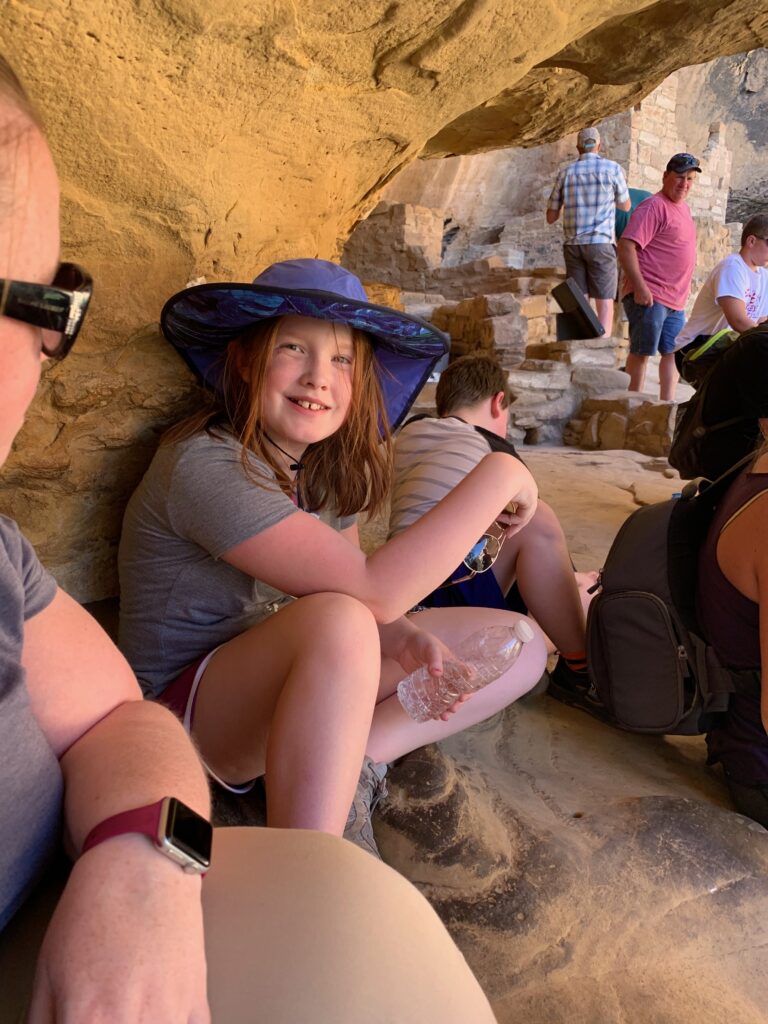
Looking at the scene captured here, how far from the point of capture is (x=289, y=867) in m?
0.72

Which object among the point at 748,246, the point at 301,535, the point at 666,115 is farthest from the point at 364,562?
the point at 666,115

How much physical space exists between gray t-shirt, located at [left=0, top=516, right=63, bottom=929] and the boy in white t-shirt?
4.90 meters

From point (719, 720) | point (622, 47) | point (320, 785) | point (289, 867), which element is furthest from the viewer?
point (622, 47)

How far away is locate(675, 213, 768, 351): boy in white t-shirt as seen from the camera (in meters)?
5.01

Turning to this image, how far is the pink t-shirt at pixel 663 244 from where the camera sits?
6.25 m

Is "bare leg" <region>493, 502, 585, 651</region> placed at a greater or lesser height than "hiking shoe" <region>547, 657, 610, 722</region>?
greater

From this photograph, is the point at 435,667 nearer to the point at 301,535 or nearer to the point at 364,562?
the point at 364,562

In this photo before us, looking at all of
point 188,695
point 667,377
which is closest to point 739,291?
point 667,377

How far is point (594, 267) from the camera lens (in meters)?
8.20

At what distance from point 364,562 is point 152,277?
2.53 feet

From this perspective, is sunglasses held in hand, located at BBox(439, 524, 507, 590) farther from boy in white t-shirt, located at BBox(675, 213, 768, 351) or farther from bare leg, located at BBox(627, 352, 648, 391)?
bare leg, located at BBox(627, 352, 648, 391)

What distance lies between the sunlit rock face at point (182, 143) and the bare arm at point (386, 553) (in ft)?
1.79

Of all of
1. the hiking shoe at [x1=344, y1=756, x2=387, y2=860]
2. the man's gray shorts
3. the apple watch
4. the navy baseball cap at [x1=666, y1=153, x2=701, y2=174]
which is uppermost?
the navy baseball cap at [x1=666, y1=153, x2=701, y2=174]

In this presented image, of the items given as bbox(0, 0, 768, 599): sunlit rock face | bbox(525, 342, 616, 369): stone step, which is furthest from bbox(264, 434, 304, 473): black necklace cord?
bbox(525, 342, 616, 369): stone step
